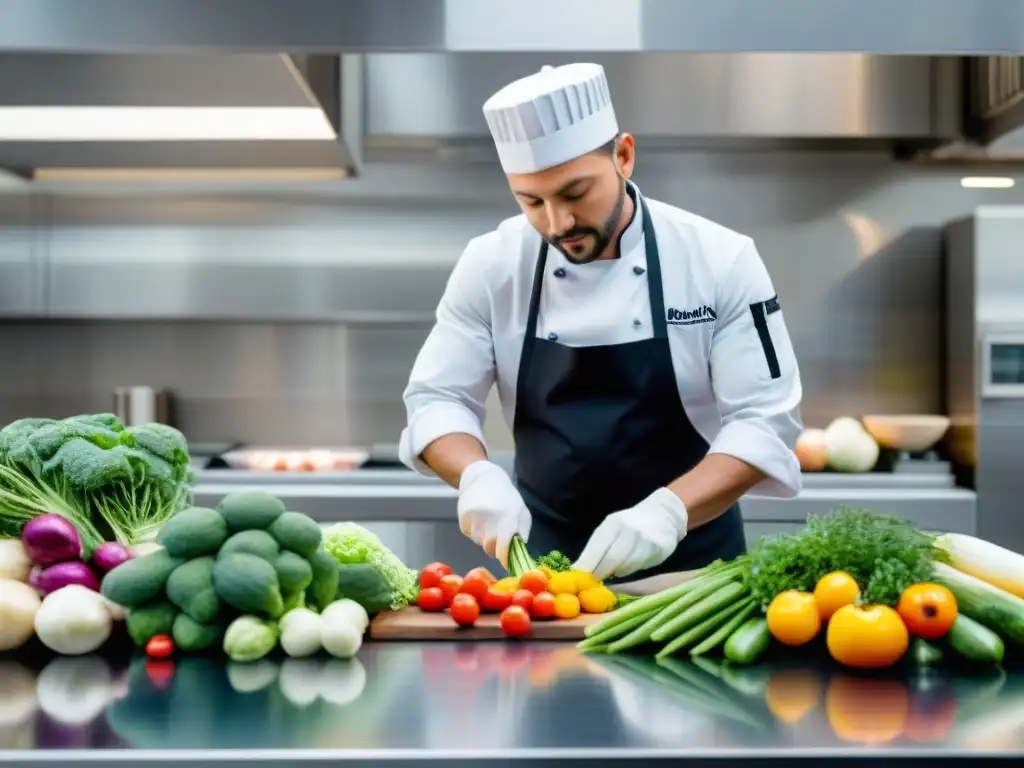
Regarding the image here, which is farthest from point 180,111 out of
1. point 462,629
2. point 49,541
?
point 462,629

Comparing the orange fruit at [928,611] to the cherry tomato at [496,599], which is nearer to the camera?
the orange fruit at [928,611]

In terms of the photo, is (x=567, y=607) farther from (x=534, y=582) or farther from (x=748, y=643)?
(x=748, y=643)

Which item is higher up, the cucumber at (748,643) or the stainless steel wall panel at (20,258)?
the stainless steel wall panel at (20,258)

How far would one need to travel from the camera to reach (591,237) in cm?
216

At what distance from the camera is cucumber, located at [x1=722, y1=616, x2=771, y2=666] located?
59.4 inches

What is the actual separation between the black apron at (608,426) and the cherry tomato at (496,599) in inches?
30.7

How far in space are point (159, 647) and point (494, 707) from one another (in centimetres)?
50

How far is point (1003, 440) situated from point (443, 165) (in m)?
2.27

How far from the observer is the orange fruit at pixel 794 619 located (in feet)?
5.00

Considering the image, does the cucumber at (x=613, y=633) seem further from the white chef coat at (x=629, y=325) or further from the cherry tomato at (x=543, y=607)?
the white chef coat at (x=629, y=325)

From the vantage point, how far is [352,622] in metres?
1.56

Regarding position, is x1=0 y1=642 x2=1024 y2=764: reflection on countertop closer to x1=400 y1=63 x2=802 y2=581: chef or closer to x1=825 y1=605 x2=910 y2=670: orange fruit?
x1=825 y1=605 x2=910 y2=670: orange fruit

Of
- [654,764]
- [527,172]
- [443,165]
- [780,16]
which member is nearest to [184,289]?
[443,165]

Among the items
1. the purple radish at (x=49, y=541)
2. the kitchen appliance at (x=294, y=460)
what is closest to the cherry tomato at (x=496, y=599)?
the purple radish at (x=49, y=541)
